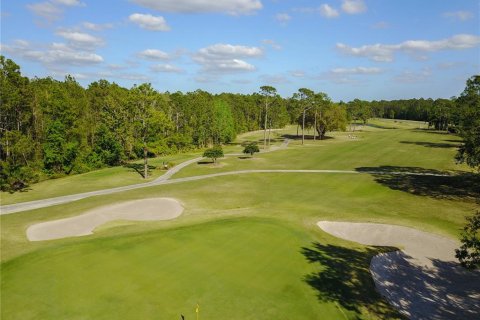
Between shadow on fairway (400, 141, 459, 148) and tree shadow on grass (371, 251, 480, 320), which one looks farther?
shadow on fairway (400, 141, 459, 148)

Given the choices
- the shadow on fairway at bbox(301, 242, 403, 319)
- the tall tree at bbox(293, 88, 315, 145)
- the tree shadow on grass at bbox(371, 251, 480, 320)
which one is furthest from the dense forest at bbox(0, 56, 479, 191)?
the tree shadow on grass at bbox(371, 251, 480, 320)

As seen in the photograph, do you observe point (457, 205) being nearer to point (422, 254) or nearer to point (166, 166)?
point (422, 254)

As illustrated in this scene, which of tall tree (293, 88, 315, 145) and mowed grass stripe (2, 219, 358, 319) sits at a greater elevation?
tall tree (293, 88, 315, 145)

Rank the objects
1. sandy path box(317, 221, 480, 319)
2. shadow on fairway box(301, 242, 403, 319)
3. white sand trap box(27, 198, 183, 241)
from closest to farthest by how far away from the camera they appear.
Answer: shadow on fairway box(301, 242, 403, 319) → sandy path box(317, 221, 480, 319) → white sand trap box(27, 198, 183, 241)

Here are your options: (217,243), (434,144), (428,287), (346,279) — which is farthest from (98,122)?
(434,144)

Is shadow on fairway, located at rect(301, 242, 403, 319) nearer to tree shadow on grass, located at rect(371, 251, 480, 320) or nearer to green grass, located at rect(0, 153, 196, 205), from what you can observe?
tree shadow on grass, located at rect(371, 251, 480, 320)

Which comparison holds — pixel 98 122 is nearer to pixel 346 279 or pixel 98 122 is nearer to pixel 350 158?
pixel 350 158
